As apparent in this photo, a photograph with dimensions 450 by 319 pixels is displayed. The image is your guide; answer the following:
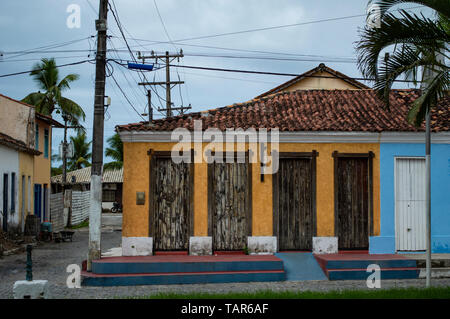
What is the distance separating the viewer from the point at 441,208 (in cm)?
1403

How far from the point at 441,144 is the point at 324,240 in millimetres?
3870

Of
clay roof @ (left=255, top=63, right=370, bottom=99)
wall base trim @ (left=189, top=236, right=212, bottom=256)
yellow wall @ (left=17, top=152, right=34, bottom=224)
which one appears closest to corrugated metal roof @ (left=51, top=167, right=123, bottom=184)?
yellow wall @ (left=17, top=152, right=34, bottom=224)

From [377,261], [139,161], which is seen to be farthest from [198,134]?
[377,261]

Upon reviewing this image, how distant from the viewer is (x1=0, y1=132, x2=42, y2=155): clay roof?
19.2 m

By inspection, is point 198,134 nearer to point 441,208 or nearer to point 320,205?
point 320,205

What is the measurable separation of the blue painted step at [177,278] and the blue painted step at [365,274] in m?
1.18

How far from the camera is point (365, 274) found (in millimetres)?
12211

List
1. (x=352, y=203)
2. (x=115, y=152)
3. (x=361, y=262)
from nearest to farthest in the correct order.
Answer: (x=361, y=262) < (x=352, y=203) < (x=115, y=152)

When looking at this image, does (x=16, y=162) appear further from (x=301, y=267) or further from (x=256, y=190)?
(x=301, y=267)

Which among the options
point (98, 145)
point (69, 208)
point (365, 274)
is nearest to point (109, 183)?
point (69, 208)

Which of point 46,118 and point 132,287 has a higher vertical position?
point 46,118

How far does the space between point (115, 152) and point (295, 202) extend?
2802 centimetres

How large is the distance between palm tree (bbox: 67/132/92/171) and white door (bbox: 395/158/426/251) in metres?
37.0
